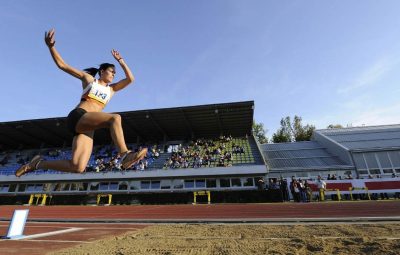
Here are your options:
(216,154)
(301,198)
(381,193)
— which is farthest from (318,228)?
(216,154)

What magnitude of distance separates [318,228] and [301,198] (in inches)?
460

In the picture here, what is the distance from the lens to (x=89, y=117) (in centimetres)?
299

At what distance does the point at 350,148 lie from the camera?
2494 centimetres

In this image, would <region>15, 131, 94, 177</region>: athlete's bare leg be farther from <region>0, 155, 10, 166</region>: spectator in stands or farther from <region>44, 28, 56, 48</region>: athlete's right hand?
<region>0, 155, 10, 166</region>: spectator in stands

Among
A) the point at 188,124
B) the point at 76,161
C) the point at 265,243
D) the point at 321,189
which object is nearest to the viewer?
the point at 76,161

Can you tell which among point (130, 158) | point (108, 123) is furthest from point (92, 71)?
point (130, 158)

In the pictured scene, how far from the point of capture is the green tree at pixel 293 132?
170 feet

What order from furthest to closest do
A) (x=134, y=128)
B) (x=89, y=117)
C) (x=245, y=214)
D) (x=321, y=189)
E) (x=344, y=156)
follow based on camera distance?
1. (x=134, y=128)
2. (x=344, y=156)
3. (x=321, y=189)
4. (x=245, y=214)
5. (x=89, y=117)

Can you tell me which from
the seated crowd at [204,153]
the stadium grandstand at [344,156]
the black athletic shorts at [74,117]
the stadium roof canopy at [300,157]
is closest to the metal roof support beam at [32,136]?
the seated crowd at [204,153]

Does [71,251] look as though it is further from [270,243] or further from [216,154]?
[216,154]

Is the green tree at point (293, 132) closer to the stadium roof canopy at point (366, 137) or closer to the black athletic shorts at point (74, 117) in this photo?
the stadium roof canopy at point (366, 137)

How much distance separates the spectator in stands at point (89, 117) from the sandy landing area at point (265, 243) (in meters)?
1.51

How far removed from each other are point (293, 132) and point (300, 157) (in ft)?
90.2

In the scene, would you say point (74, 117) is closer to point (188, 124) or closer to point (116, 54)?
point (116, 54)
